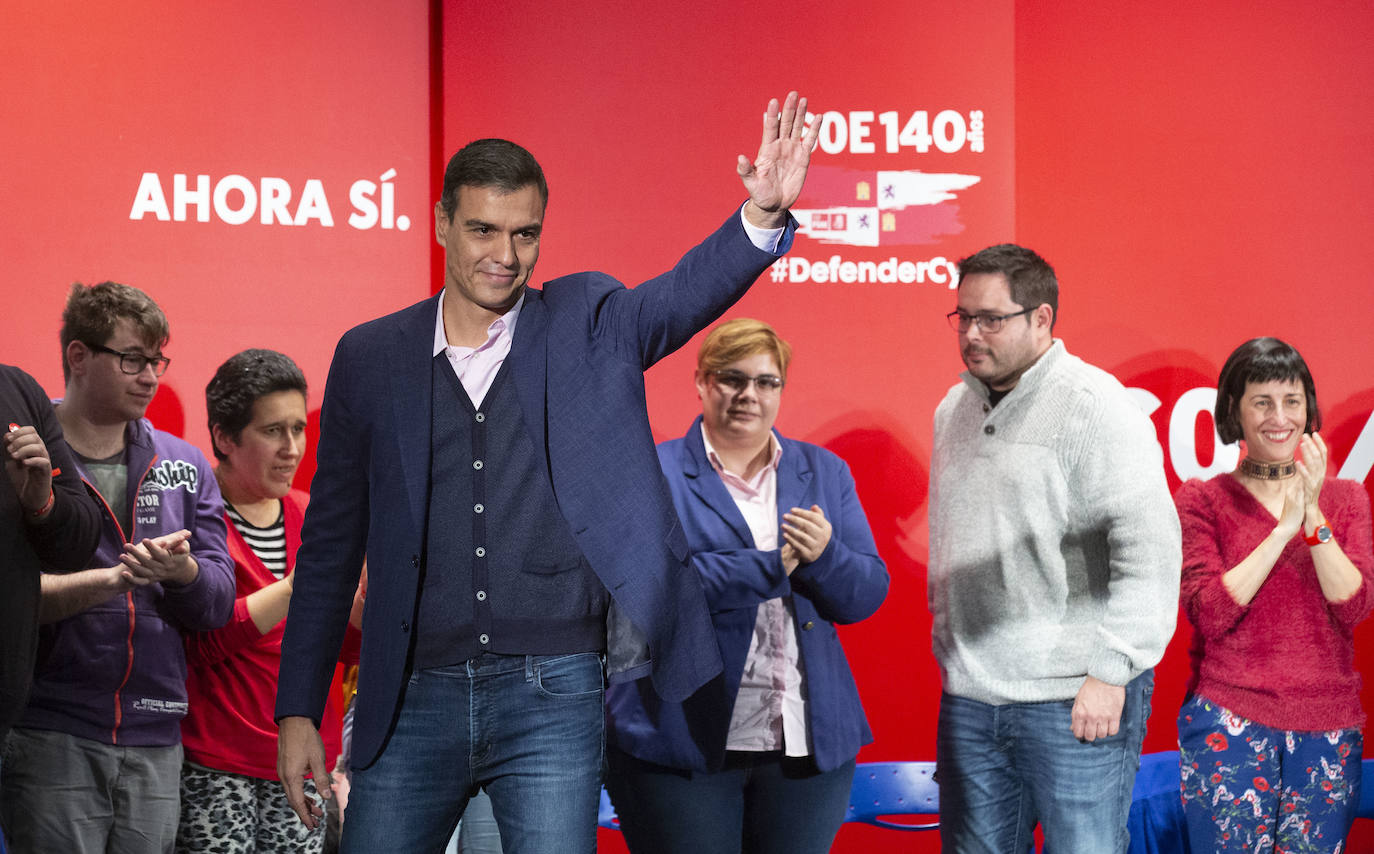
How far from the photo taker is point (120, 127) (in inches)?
155

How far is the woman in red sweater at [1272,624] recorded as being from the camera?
137 inches

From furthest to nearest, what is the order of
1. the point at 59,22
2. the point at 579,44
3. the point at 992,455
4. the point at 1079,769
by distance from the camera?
the point at 579,44 → the point at 59,22 → the point at 992,455 → the point at 1079,769

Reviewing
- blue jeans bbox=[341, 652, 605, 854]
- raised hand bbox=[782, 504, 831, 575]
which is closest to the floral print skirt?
raised hand bbox=[782, 504, 831, 575]

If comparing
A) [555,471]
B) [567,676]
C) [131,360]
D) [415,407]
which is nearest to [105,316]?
[131,360]

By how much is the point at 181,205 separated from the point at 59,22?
0.65m

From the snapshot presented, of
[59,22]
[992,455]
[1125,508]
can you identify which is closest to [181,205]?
[59,22]

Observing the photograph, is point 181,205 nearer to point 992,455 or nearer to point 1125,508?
point 992,455

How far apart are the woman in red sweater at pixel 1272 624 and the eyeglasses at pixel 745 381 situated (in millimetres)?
1354

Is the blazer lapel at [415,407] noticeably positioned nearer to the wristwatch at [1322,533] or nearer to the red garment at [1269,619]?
the red garment at [1269,619]

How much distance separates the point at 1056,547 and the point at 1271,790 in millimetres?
1110

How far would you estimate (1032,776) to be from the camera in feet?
9.81

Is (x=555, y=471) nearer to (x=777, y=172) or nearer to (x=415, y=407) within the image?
(x=415, y=407)

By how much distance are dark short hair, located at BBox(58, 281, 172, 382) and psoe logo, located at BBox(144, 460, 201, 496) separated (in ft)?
0.97

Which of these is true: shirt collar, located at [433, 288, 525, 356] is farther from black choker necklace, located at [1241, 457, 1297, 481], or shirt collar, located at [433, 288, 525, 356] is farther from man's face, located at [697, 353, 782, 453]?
black choker necklace, located at [1241, 457, 1297, 481]
